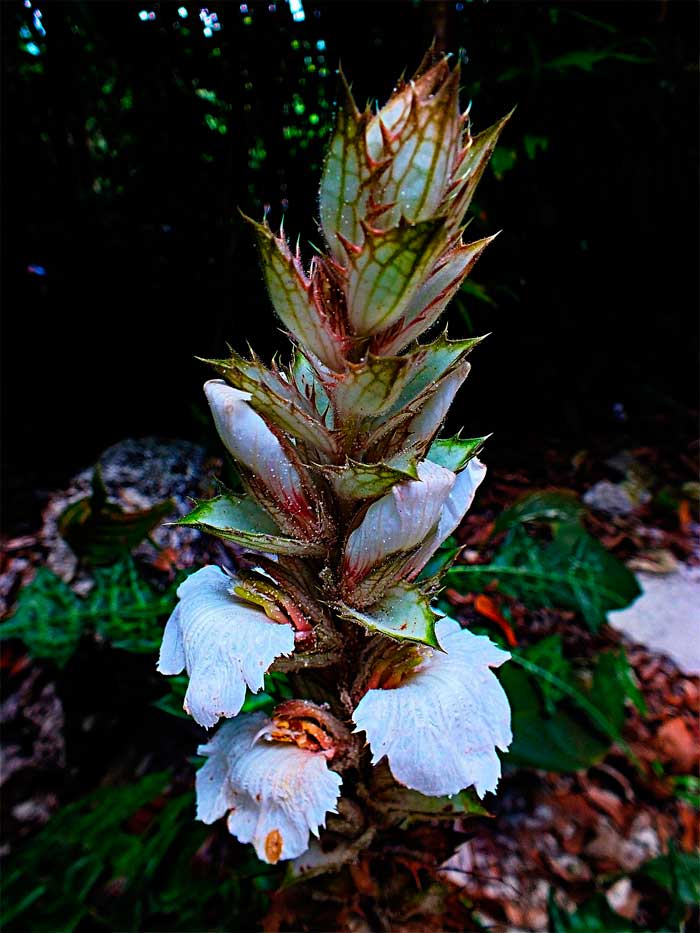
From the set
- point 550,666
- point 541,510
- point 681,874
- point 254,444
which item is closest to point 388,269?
point 254,444

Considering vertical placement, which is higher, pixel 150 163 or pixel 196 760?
pixel 150 163

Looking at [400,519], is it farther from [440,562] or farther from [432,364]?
[440,562]

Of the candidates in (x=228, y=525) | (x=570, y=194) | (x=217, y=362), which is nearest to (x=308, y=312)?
(x=217, y=362)

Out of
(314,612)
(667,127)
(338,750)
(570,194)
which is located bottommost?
(338,750)

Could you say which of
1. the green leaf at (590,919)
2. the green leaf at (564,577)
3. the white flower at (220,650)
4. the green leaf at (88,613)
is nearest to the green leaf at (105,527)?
the green leaf at (88,613)

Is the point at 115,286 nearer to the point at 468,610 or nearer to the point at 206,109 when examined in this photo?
the point at 206,109

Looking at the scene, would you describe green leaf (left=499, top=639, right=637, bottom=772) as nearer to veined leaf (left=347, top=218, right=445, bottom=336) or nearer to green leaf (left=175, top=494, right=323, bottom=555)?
green leaf (left=175, top=494, right=323, bottom=555)
